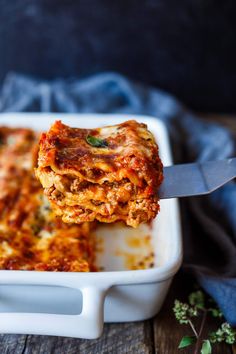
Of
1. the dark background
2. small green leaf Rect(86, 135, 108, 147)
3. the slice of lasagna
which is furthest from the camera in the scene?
the dark background

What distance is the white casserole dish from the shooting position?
4.72 ft

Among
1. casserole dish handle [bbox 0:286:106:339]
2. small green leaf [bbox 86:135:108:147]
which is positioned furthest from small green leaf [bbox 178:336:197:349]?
small green leaf [bbox 86:135:108:147]

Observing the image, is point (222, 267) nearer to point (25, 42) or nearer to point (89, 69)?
point (89, 69)

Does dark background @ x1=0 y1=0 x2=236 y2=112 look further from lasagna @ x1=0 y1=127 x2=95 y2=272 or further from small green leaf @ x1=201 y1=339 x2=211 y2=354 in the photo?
small green leaf @ x1=201 y1=339 x2=211 y2=354

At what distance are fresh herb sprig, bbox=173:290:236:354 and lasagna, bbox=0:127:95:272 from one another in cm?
32

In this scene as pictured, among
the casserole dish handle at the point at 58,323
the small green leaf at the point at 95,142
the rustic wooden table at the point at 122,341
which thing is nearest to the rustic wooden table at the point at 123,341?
the rustic wooden table at the point at 122,341

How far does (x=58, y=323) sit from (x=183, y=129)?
1.35m

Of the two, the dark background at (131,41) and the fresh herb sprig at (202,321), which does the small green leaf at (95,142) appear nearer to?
the fresh herb sprig at (202,321)

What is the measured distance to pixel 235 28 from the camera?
2.67 metres

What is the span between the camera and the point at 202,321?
1715 mm

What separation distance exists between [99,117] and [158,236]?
0.61m

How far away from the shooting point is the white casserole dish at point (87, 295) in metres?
1.44

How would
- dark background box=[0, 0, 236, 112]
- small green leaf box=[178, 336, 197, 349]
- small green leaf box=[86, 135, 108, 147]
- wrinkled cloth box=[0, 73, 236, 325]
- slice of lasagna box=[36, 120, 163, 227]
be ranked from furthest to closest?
dark background box=[0, 0, 236, 112], wrinkled cloth box=[0, 73, 236, 325], small green leaf box=[178, 336, 197, 349], small green leaf box=[86, 135, 108, 147], slice of lasagna box=[36, 120, 163, 227]

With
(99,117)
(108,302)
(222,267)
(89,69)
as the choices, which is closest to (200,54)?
(89,69)
